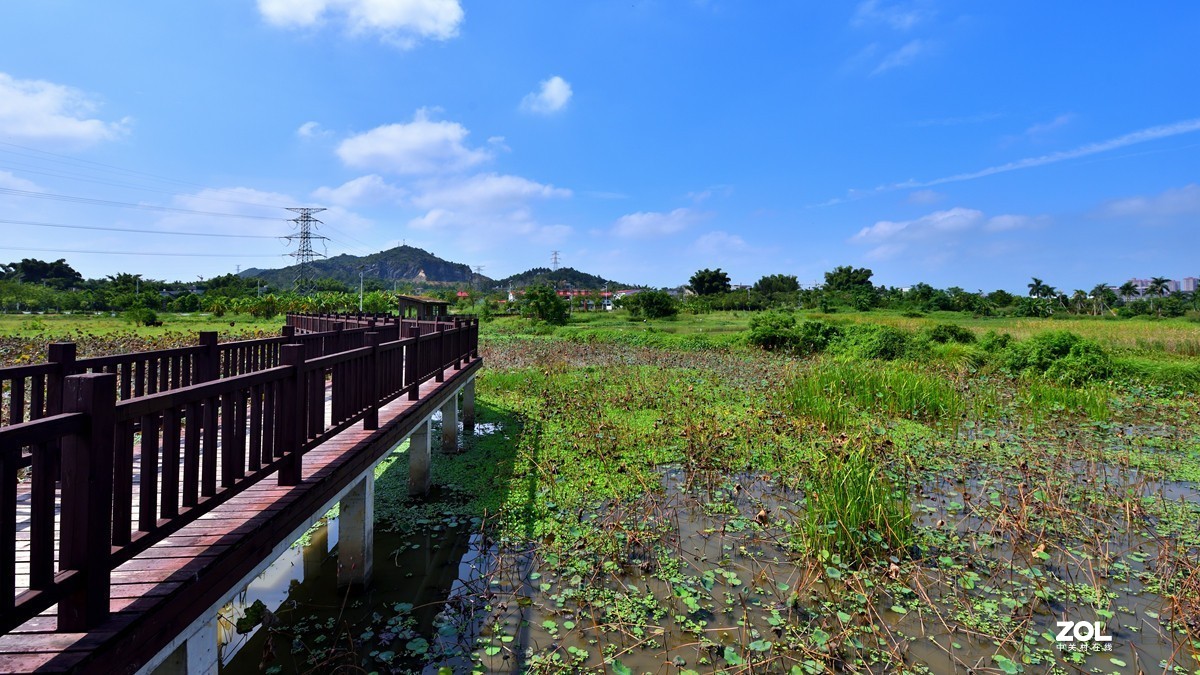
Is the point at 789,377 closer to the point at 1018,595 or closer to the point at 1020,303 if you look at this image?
the point at 1018,595

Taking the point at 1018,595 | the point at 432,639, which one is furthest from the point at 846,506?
the point at 432,639

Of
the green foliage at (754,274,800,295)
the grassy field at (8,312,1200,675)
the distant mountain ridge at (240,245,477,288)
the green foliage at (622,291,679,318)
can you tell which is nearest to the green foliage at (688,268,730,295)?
the green foliage at (754,274,800,295)

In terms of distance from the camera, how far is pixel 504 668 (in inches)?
150

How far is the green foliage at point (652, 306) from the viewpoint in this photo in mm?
51719

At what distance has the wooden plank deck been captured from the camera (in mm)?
2064

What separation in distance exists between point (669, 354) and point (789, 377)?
10078mm

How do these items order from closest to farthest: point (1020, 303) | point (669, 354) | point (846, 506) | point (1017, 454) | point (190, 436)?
1. point (190, 436)
2. point (846, 506)
3. point (1017, 454)
4. point (669, 354)
5. point (1020, 303)

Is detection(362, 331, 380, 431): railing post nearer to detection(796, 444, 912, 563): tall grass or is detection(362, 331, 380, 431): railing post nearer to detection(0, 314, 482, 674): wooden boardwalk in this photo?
detection(0, 314, 482, 674): wooden boardwalk

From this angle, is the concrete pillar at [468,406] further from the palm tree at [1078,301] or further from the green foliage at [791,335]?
the palm tree at [1078,301]

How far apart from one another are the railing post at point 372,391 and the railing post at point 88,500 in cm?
296

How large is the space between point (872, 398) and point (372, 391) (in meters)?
10.5

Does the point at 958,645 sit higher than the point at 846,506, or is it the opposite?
the point at 846,506

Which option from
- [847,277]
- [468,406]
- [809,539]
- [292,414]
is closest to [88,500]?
[292,414]

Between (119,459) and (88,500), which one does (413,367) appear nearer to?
(119,459)
